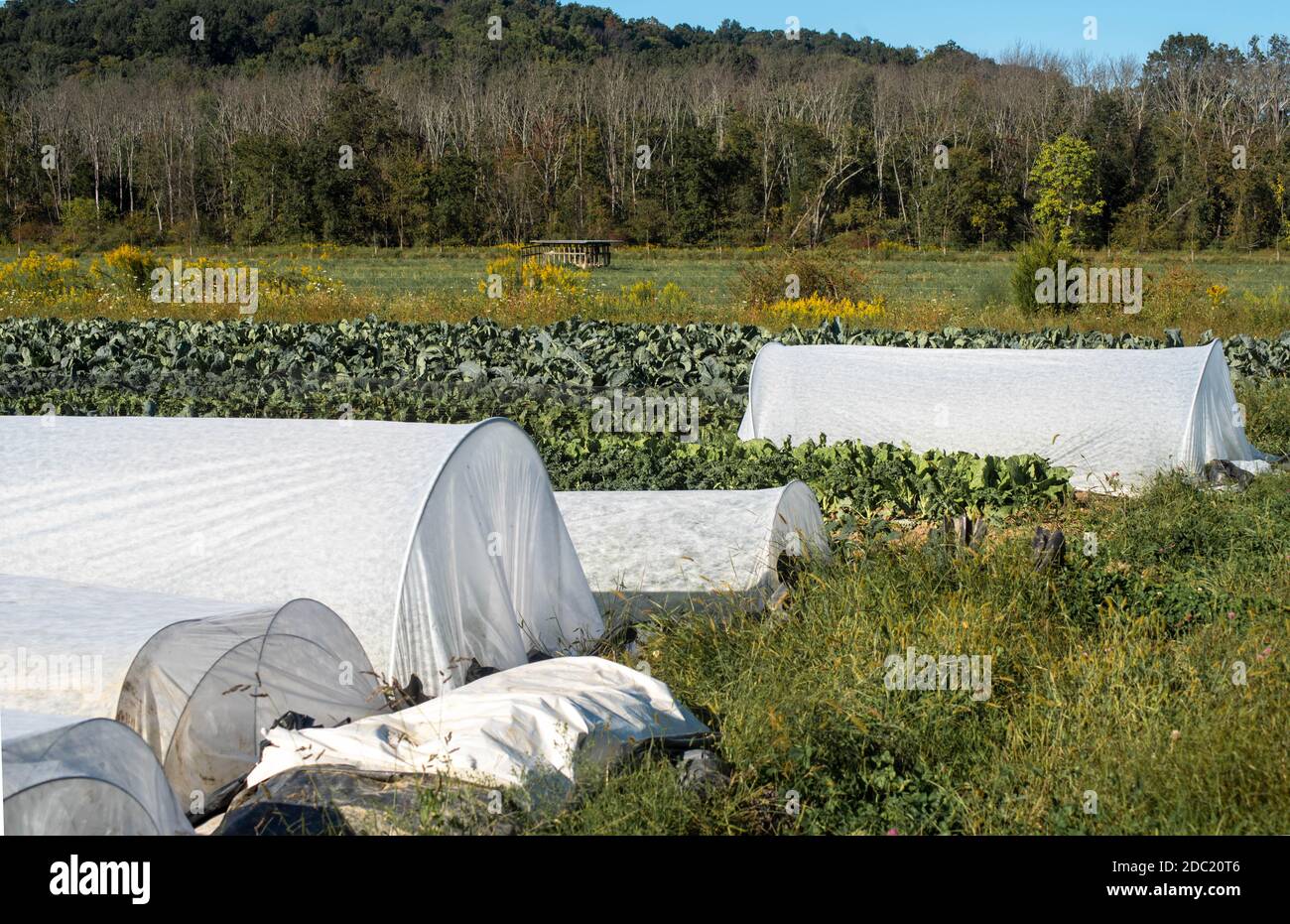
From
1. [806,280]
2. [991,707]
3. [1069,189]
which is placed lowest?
[991,707]

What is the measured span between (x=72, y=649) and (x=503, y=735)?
1.48 meters

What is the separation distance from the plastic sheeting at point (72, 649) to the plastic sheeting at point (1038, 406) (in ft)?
21.5

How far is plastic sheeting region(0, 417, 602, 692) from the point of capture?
16.0 feet

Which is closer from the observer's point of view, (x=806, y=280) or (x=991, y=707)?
(x=991, y=707)

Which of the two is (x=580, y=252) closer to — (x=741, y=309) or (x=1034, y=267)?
(x=741, y=309)

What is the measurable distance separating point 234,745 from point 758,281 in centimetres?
1857

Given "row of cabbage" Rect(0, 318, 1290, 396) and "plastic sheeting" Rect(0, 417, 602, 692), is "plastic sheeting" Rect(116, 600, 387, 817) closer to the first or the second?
"plastic sheeting" Rect(0, 417, 602, 692)

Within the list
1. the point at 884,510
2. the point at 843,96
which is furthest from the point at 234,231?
the point at 884,510

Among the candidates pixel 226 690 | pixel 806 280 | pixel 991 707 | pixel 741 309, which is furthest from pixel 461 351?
pixel 991 707

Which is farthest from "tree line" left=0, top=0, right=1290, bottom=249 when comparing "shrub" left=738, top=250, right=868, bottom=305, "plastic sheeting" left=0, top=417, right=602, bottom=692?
"plastic sheeting" left=0, top=417, right=602, bottom=692

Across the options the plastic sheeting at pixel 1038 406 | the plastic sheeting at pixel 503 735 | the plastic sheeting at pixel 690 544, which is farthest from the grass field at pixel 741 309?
the plastic sheeting at pixel 503 735

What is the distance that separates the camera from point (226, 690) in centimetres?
421

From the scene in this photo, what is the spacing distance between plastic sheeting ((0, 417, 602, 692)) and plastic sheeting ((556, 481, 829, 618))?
697mm

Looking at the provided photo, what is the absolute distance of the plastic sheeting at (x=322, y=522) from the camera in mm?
4871
